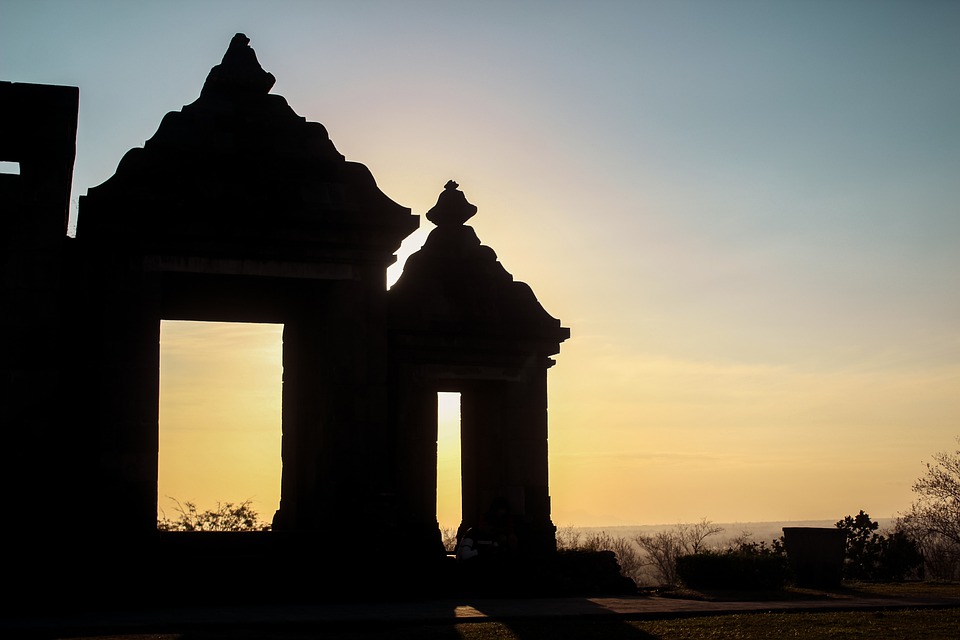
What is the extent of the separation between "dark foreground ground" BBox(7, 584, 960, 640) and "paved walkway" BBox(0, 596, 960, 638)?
0.04 ft

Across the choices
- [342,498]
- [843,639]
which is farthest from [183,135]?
[843,639]

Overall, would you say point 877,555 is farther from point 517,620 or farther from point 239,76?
point 239,76

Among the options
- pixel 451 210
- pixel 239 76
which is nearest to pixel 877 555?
pixel 451 210

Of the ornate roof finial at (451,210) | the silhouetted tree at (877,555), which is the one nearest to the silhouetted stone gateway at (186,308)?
the ornate roof finial at (451,210)

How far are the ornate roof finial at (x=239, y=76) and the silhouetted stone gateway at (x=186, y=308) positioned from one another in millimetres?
35

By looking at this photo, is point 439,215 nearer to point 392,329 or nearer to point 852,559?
point 392,329

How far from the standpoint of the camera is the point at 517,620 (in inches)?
579

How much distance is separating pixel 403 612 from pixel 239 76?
406 inches

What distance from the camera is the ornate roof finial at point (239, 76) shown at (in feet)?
69.7

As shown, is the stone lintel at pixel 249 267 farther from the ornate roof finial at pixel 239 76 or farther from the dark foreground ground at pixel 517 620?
the dark foreground ground at pixel 517 620

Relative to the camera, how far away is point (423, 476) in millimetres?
24016

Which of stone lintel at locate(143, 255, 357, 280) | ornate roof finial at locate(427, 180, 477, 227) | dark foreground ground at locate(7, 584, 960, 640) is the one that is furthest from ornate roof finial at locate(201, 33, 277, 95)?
dark foreground ground at locate(7, 584, 960, 640)

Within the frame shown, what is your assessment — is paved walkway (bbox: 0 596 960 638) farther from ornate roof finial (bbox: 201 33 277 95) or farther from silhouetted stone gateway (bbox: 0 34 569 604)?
ornate roof finial (bbox: 201 33 277 95)

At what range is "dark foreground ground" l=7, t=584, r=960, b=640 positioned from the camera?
13.5 m
